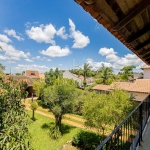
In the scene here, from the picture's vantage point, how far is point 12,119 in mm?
4129

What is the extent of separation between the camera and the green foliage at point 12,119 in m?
3.50

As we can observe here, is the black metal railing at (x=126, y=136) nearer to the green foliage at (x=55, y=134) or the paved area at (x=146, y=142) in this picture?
the paved area at (x=146, y=142)

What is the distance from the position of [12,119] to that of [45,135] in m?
9.27

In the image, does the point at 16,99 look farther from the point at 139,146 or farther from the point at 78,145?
the point at 78,145

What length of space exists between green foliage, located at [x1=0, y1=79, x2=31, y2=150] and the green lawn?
5.59m

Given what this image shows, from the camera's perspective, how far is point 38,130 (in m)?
13.3

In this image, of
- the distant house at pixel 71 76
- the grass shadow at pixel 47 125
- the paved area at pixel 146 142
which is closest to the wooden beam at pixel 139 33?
the paved area at pixel 146 142

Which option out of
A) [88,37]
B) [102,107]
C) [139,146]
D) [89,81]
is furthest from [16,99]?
[89,81]

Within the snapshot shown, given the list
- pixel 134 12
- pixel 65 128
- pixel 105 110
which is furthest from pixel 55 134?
pixel 134 12

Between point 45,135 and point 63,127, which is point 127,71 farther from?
point 45,135

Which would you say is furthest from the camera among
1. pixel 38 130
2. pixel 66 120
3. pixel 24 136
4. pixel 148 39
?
pixel 66 120

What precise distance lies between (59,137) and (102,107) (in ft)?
16.0

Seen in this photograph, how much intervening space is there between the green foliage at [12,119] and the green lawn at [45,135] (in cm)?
559

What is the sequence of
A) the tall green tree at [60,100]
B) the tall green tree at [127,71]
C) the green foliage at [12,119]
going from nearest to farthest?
the green foliage at [12,119]
the tall green tree at [60,100]
the tall green tree at [127,71]
